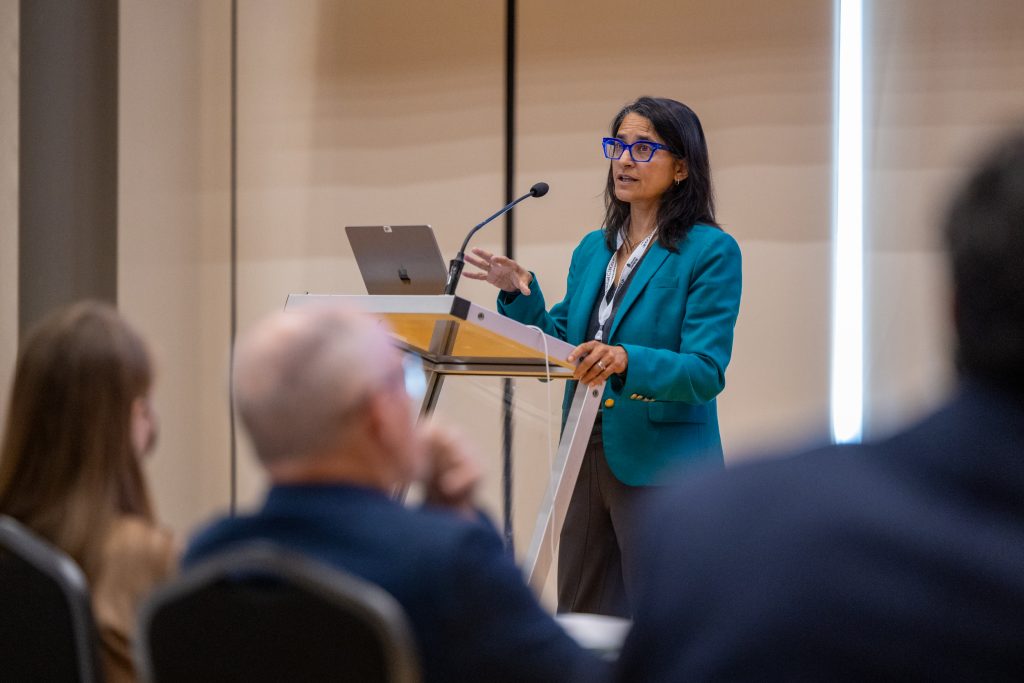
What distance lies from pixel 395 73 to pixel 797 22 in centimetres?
163

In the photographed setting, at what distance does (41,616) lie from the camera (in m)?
1.37

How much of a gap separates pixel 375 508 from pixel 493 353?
1.54m

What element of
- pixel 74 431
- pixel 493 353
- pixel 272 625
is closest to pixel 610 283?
pixel 493 353

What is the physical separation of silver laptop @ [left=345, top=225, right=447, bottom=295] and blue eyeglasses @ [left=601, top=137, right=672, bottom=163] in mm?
682

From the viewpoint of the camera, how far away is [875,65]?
14.4 feet

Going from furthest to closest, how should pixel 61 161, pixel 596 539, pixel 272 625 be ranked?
1. pixel 61 161
2. pixel 596 539
3. pixel 272 625

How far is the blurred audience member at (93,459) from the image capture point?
1.49 meters

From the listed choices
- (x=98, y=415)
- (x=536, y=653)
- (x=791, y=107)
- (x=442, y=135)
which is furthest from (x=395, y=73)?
(x=536, y=653)

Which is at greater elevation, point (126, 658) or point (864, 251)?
point (864, 251)

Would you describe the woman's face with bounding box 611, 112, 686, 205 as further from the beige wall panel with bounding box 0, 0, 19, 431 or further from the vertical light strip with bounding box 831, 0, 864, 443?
the beige wall panel with bounding box 0, 0, 19, 431

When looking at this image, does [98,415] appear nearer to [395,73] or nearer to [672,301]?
[672,301]

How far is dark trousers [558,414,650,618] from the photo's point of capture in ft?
9.57

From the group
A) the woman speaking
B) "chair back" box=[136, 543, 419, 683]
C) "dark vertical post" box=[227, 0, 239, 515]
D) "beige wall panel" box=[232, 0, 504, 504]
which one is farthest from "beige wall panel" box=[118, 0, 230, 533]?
"chair back" box=[136, 543, 419, 683]

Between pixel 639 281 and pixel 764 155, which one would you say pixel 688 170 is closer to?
pixel 639 281
